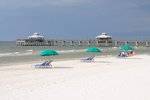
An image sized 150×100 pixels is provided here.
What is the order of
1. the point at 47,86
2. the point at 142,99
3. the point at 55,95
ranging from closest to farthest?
the point at 142,99
the point at 55,95
the point at 47,86

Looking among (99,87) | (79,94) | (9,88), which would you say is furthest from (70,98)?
(9,88)

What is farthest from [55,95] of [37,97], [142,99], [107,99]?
[142,99]

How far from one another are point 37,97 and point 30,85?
1576 mm

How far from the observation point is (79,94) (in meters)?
5.79

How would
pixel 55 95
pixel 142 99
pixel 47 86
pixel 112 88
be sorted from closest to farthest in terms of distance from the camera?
pixel 142 99 < pixel 55 95 < pixel 112 88 < pixel 47 86

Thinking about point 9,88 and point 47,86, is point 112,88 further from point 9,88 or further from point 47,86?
point 9,88

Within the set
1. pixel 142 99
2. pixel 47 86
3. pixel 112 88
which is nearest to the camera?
pixel 142 99

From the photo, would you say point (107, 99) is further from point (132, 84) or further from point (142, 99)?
point (132, 84)

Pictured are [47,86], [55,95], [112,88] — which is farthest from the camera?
[47,86]

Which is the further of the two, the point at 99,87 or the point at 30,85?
the point at 30,85

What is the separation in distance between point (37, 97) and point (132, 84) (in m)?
3.43

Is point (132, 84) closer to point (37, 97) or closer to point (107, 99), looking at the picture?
point (107, 99)

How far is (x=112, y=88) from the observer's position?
6371 millimetres

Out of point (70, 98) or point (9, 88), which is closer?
point (70, 98)
